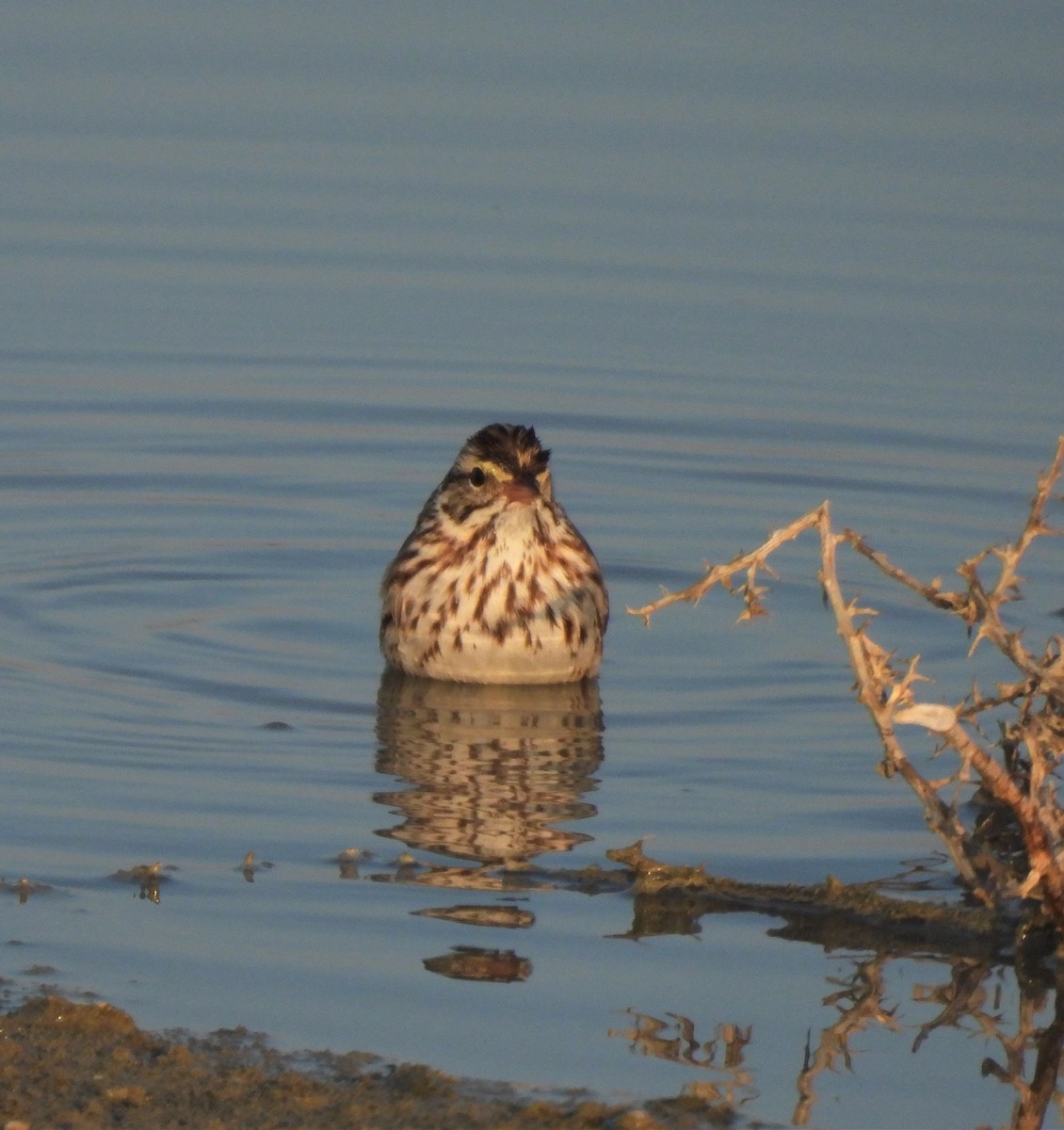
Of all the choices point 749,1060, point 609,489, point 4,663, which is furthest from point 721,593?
point 749,1060

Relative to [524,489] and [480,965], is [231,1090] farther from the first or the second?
[524,489]

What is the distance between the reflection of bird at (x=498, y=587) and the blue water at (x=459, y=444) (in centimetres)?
28

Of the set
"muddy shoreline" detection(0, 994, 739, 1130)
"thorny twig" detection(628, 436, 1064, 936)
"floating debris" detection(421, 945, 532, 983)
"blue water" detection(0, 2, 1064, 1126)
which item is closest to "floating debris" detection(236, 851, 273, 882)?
"blue water" detection(0, 2, 1064, 1126)

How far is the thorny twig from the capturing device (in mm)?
7164

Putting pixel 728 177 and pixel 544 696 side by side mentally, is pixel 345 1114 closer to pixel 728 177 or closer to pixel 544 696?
pixel 544 696

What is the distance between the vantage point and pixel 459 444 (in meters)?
15.1

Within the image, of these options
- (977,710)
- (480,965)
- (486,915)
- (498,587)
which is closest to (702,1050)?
(480,965)

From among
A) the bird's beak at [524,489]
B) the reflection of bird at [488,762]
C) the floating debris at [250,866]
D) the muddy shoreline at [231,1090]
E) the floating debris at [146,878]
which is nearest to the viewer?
the muddy shoreline at [231,1090]

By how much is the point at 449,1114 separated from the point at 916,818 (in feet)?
10.2

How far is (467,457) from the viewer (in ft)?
37.4

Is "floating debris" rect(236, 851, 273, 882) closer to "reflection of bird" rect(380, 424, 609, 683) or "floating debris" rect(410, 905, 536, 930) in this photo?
"floating debris" rect(410, 905, 536, 930)

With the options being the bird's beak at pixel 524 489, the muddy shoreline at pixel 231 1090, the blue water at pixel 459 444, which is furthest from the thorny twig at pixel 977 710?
the bird's beak at pixel 524 489

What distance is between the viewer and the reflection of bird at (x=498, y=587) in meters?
11.1

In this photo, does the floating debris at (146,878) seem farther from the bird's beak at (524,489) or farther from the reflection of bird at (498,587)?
the bird's beak at (524,489)
